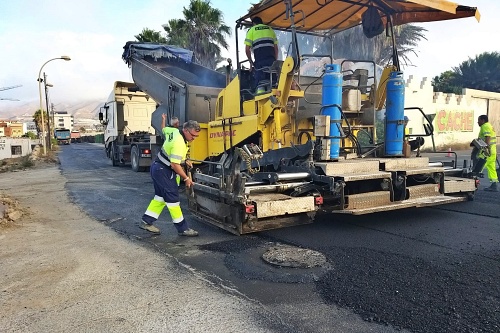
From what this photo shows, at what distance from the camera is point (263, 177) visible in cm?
554

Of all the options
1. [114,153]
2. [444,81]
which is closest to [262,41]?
[114,153]

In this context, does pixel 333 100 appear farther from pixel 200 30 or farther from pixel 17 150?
pixel 17 150

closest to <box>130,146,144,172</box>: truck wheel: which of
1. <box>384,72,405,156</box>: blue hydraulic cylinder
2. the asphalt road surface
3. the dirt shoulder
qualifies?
the asphalt road surface

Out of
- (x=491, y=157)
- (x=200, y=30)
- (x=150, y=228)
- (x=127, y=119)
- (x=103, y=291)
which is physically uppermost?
(x=200, y=30)

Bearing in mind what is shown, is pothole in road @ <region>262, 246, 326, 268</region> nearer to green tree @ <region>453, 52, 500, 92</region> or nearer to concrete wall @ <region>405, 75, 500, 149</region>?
concrete wall @ <region>405, 75, 500, 149</region>

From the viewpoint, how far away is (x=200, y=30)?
77.5 feet

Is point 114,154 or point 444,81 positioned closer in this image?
point 114,154

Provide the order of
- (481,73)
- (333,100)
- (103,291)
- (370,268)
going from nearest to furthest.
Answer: (103,291)
(370,268)
(333,100)
(481,73)

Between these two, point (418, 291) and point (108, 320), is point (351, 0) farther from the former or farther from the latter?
point (108, 320)

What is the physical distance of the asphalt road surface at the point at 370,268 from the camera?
9.41 ft

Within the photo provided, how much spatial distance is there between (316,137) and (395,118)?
1581 mm

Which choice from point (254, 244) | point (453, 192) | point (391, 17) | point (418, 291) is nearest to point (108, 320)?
point (254, 244)

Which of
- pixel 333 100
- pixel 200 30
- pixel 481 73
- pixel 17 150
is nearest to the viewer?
pixel 333 100

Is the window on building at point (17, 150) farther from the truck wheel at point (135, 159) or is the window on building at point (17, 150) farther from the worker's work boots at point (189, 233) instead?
the worker's work boots at point (189, 233)
